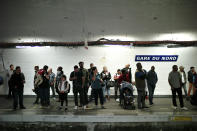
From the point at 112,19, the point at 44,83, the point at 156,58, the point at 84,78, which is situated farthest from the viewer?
the point at 112,19

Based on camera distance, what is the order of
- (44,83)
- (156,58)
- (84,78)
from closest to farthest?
(84,78)
(44,83)
(156,58)

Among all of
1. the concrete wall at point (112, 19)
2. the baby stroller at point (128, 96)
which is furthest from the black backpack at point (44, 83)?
the concrete wall at point (112, 19)

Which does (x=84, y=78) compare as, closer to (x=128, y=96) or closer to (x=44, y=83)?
(x=44, y=83)

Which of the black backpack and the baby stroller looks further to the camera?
the black backpack

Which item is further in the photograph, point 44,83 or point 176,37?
point 176,37

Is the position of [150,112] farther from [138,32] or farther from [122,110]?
[138,32]

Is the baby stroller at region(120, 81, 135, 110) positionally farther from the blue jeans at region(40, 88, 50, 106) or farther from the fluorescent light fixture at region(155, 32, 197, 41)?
the fluorescent light fixture at region(155, 32, 197, 41)

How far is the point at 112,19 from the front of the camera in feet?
38.9

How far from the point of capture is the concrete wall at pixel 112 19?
1181 centimetres

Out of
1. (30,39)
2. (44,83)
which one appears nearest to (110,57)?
(44,83)

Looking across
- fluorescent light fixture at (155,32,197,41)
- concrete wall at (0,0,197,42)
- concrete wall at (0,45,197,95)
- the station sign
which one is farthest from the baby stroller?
fluorescent light fixture at (155,32,197,41)

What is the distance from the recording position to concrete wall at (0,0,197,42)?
1181 cm

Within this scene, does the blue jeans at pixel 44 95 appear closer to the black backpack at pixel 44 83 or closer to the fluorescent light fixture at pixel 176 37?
the black backpack at pixel 44 83

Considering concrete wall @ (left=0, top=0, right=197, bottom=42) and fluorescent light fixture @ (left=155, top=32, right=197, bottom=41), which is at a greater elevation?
concrete wall @ (left=0, top=0, right=197, bottom=42)
